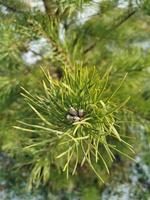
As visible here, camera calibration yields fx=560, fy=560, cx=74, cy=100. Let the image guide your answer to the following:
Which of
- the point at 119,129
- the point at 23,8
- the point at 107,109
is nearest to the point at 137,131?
the point at 119,129

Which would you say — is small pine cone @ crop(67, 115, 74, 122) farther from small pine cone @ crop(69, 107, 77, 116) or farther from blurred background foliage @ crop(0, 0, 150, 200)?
blurred background foliage @ crop(0, 0, 150, 200)

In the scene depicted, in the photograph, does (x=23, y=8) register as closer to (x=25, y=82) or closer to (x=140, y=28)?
(x=25, y=82)

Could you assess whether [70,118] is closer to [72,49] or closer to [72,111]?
[72,111]

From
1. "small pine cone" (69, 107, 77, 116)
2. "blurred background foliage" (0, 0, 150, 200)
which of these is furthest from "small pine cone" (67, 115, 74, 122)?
"blurred background foliage" (0, 0, 150, 200)

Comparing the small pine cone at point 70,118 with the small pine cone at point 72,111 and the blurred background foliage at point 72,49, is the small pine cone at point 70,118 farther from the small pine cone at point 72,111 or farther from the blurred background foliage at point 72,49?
the blurred background foliage at point 72,49

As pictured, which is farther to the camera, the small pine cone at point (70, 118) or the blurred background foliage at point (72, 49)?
the blurred background foliage at point (72, 49)

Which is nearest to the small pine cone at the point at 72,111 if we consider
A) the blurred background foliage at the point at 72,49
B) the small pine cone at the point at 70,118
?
the small pine cone at the point at 70,118

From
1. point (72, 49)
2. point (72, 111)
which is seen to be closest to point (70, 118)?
point (72, 111)

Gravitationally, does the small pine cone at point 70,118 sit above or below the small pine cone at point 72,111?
below

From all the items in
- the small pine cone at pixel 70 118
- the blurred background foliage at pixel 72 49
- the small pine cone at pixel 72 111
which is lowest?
the blurred background foliage at pixel 72 49
